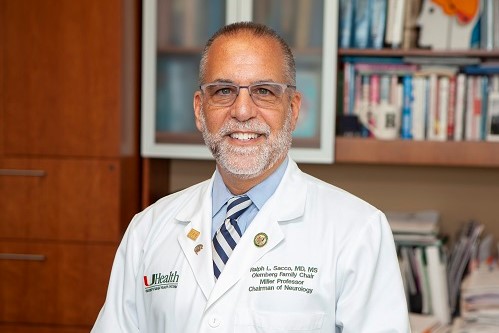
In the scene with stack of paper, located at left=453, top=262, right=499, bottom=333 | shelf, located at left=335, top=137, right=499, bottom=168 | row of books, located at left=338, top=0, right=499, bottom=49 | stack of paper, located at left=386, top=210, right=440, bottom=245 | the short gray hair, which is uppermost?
row of books, located at left=338, top=0, right=499, bottom=49

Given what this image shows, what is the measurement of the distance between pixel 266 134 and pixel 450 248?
173 centimetres

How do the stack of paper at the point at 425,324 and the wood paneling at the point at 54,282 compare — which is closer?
the stack of paper at the point at 425,324

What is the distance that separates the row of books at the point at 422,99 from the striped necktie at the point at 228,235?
4.51 feet

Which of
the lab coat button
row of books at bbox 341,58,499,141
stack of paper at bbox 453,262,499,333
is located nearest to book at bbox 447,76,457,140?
row of books at bbox 341,58,499,141

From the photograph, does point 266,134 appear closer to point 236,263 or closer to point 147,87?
point 236,263

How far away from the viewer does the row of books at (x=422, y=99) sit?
2.88 m

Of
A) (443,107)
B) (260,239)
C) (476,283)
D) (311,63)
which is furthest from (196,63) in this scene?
(260,239)

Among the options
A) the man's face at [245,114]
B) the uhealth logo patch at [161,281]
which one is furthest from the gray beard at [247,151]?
the uhealth logo patch at [161,281]

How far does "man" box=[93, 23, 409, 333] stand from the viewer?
1493 millimetres

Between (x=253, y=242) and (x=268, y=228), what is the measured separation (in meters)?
0.04

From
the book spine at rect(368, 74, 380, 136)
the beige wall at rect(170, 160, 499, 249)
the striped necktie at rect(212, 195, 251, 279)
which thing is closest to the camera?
the striped necktie at rect(212, 195, 251, 279)

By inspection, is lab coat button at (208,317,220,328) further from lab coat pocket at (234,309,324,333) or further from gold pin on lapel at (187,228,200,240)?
gold pin on lapel at (187,228,200,240)

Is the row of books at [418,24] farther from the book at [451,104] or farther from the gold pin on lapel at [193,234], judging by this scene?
the gold pin on lapel at [193,234]

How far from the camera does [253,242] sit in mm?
1567
